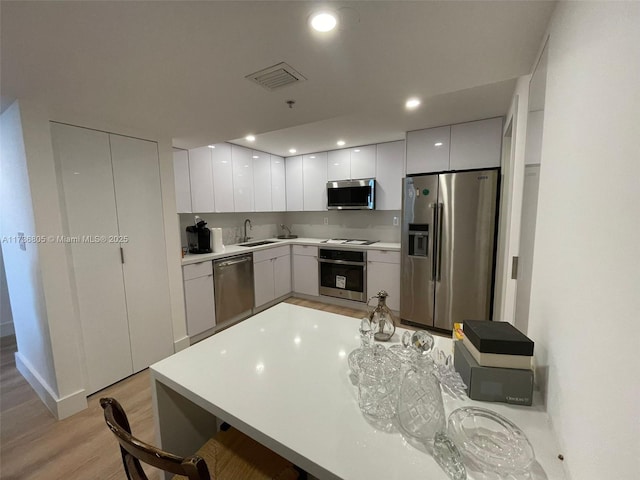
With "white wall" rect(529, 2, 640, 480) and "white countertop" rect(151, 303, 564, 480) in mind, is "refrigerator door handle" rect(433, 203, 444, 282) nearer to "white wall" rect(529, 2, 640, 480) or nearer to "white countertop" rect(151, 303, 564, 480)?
"white countertop" rect(151, 303, 564, 480)

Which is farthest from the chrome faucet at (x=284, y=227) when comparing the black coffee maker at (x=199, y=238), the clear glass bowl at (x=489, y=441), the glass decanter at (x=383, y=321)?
the clear glass bowl at (x=489, y=441)

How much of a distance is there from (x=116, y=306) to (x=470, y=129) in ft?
12.2

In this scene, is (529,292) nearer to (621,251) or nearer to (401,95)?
(621,251)

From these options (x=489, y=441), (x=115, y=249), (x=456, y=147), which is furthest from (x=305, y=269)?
(x=489, y=441)

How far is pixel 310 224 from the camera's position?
4.71m

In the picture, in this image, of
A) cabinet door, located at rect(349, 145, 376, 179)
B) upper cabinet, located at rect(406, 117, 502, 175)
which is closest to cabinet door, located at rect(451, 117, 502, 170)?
upper cabinet, located at rect(406, 117, 502, 175)

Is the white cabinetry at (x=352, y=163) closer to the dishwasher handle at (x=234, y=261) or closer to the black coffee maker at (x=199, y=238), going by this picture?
the dishwasher handle at (x=234, y=261)

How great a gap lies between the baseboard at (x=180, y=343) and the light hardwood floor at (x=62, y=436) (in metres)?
0.40

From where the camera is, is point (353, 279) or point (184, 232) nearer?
point (184, 232)

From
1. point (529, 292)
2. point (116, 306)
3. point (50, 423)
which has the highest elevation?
point (529, 292)

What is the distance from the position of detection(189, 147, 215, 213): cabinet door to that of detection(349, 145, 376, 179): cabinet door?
1.93 meters

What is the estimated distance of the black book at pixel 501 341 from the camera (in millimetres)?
835

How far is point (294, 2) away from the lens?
924 millimetres

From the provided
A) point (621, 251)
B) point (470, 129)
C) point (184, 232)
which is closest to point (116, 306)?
point (184, 232)
